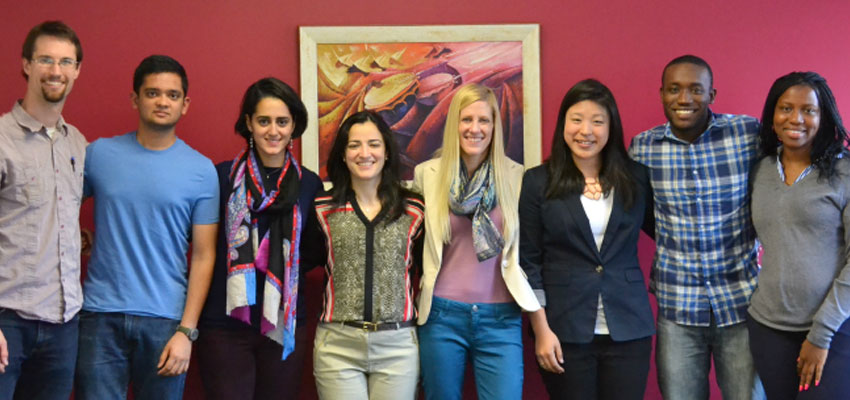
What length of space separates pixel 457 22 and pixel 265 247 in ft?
4.47

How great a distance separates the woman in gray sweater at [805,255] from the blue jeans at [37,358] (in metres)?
2.34

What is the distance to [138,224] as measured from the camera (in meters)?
2.41

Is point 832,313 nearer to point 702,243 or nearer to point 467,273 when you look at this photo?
point 702,243

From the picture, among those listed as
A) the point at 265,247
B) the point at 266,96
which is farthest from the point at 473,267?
the point at 266,96

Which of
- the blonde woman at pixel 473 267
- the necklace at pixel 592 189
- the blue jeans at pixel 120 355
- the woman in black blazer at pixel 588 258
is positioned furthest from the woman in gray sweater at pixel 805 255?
the blue jeans at pixel 120 355

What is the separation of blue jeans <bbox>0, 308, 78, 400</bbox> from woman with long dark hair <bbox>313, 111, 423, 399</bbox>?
82cm

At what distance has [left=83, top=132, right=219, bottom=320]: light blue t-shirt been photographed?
7.86 feet

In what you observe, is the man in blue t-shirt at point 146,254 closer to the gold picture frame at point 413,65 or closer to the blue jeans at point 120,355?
the blue jeans at point 120,355

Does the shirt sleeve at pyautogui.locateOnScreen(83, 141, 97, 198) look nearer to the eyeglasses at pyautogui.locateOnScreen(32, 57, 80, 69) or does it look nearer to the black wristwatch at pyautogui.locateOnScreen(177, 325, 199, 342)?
the eyeglasses at pyautogui.locateOnScreen(32, 57, 80, 69)

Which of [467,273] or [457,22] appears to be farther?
[457,22]

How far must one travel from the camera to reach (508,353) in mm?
2486

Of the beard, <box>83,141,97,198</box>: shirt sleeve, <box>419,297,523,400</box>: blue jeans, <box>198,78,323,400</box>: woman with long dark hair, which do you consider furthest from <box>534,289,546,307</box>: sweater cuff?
the beard

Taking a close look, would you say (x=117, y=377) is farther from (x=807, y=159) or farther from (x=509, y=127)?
(x=807, y=159)

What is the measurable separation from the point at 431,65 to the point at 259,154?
3.07 feet
